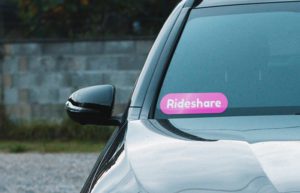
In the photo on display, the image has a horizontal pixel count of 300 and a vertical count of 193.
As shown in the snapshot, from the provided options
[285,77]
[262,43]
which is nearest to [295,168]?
[285,77]

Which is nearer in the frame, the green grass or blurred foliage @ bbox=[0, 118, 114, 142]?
the green grass

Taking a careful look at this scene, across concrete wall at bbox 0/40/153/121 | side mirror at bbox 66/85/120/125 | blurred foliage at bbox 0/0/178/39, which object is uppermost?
side mirror at bbox 66/85/120/125

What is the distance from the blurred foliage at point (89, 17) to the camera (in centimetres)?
1307

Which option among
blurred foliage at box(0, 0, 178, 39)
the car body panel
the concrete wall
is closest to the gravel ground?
the concrete wall

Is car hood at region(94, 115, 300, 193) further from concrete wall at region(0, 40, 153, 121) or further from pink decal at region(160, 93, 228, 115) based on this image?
concrete wall at region(0, 40, 153, 121)

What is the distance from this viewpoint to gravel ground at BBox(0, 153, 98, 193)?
28.5 ft

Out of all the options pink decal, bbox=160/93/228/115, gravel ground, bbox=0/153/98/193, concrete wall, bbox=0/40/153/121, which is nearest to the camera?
pink decal, bbox=160/93/228/115

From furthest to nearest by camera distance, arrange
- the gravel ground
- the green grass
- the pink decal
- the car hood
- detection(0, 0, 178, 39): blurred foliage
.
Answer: detection(0, 0, 178, 39): blurred foliage, the green grass, the gravel ground, the pink decal, the car hood

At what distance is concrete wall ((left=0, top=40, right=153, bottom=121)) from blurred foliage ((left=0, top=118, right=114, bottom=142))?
0.39ft

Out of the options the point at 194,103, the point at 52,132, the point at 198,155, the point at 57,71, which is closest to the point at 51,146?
the point at 52,132

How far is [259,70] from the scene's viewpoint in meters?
4.09

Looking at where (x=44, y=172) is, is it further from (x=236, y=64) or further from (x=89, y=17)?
(x=236, y=64)

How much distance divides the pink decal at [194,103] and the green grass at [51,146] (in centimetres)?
737

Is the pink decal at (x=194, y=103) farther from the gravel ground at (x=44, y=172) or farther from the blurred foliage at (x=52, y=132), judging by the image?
the blurred foliage at (x=52, y=132)
